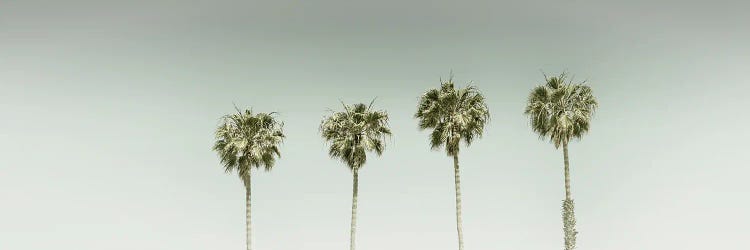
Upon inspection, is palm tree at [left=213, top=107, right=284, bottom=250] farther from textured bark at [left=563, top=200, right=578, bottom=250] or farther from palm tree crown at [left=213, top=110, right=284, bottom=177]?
textured bark at [left=563, top=200, right=578, bottom=250]

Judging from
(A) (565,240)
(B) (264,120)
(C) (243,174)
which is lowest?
(A) (565,240)

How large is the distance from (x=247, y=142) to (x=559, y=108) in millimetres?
25577

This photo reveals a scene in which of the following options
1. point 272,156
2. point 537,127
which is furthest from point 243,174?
point 537,127

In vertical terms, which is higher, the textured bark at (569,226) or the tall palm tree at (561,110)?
the tall palm tree at (561,110)

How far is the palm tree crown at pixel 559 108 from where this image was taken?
71562mm

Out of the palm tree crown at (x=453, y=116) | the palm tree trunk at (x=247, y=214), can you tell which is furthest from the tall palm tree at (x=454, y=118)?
the palm tree trunk at (x=247, y=214)

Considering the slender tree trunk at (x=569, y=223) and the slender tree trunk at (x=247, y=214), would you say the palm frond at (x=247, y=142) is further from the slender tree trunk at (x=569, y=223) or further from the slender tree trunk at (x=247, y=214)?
the slender tree trunk at (x=569, y=223)

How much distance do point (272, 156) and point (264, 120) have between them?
9.92ft

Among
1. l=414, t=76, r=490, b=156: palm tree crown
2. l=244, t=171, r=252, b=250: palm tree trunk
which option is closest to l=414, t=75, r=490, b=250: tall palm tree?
l=414, t=76, r=490, b=156: palm tree crown

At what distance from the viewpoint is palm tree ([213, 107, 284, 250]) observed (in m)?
71.1

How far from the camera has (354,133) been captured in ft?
234

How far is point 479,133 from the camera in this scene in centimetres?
7081

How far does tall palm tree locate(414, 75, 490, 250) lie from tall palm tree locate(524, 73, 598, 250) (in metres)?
4.59

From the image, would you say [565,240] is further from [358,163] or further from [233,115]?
[233,115]
